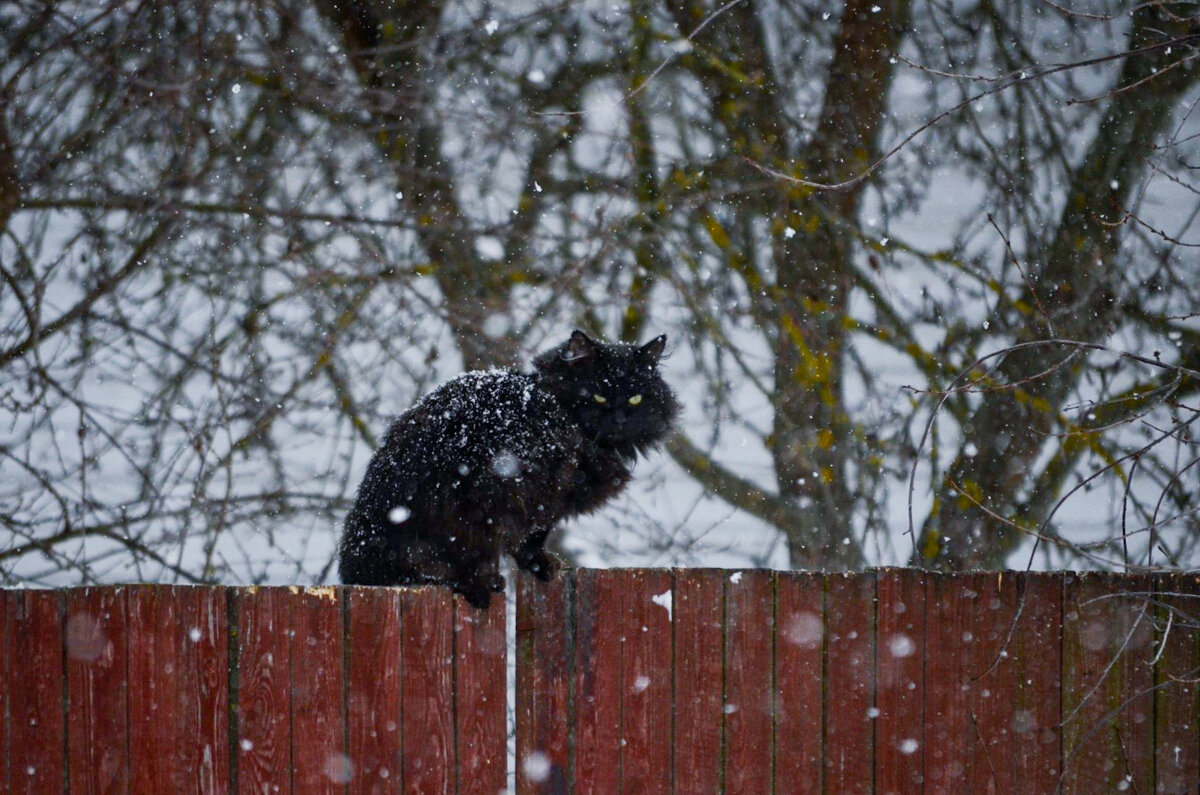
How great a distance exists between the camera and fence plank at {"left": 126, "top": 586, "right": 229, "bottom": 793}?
9.07 ft

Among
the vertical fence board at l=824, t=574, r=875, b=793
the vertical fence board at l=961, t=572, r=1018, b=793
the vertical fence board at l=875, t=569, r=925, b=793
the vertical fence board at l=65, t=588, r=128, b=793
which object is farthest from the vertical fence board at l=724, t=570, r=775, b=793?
the vertical fence board at l=65, t=588, r=128, b=793

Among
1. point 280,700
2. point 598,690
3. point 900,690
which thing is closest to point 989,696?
point 900,690

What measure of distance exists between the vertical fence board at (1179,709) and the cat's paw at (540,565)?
178 centimetres

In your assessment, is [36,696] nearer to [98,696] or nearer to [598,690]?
[98,696]

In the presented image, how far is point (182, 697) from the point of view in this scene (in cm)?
278

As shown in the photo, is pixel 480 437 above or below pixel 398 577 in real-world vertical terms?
above

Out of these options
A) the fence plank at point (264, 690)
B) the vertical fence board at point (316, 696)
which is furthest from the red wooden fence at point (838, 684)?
the fence plank at point (264, 690)

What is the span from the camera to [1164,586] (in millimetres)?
2840

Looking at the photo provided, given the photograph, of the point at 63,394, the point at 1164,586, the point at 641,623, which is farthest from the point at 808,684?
the point at 63,394

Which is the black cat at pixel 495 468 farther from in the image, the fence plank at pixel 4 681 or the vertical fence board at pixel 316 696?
the fence plank at pixel 4 681

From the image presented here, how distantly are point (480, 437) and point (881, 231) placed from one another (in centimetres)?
339

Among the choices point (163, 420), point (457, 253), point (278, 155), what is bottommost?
point (163, 420)

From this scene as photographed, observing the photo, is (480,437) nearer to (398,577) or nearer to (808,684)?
(398,577)

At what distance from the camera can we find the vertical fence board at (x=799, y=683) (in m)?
2.80
